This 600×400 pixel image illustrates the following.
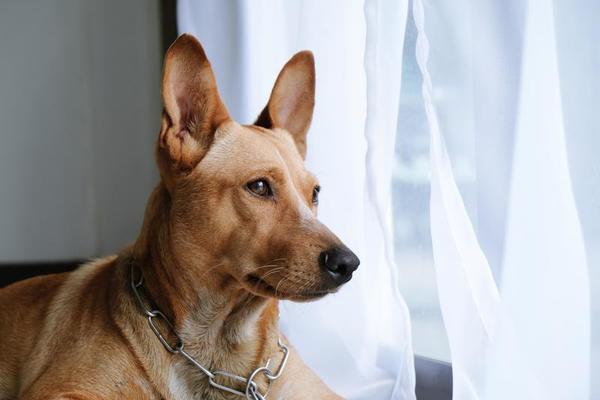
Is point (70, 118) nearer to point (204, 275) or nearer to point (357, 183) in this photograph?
point (357, 183)

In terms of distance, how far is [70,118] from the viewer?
438 cm

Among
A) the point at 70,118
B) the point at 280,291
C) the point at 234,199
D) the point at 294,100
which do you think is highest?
the point at 294,100

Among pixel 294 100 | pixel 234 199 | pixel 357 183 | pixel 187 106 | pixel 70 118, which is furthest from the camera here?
pixel 70 118

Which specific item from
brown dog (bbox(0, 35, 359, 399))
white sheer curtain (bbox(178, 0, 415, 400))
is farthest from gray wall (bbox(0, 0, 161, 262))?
brown dog (bbox(0, 35, 359, 399))

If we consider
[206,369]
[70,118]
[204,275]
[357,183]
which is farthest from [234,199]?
[70,118]

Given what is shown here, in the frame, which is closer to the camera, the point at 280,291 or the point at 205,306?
the point at 280,291

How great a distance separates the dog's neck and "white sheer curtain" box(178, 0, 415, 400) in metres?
0.39

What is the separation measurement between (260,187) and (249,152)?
0.36ft

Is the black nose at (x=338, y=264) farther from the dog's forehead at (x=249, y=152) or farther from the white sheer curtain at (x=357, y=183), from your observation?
the white sheer curtain at (x=357, y=183)

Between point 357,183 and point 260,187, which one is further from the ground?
point 260,187

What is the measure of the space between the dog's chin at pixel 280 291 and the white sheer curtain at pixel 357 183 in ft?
1.46

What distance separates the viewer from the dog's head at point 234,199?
139 centimetres

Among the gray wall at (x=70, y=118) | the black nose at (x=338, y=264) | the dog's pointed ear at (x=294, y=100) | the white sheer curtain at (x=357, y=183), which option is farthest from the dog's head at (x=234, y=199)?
the gray wall at (x=70, y=118)

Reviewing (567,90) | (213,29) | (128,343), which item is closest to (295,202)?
(128,343)
